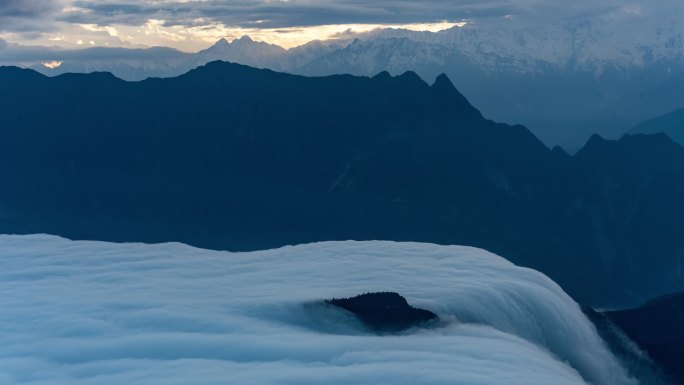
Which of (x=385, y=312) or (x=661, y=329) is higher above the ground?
(x=385, y=312)

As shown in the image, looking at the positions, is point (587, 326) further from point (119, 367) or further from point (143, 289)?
point (119, 367)

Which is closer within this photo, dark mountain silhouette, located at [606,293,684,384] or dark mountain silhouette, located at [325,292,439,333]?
dark mountain silhouette, located at [325,292,439,333]

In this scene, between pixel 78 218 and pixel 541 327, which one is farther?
pixel 78 218

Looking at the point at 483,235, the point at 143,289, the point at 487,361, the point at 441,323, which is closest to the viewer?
the point at 487,361

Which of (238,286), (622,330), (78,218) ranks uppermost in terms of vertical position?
(238,286)

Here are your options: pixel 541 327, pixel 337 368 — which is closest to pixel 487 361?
pixel 337 368

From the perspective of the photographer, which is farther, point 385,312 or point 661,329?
point 661,329
